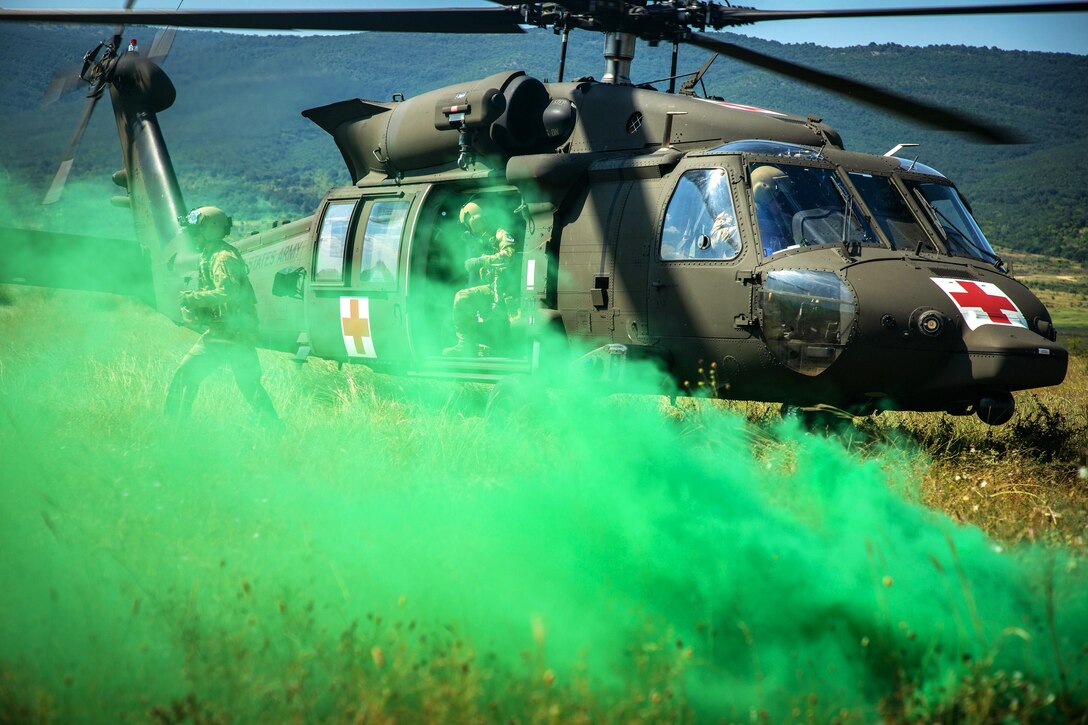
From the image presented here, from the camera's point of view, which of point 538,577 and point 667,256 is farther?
point 667,256

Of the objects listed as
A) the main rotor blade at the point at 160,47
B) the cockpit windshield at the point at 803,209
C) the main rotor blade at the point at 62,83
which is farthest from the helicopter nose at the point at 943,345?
the main rotor blade at the point at 62,83

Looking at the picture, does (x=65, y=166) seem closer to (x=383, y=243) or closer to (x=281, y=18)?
(x=383, y=243)

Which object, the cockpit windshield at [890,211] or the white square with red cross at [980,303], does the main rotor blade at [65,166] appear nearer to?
the cockpit windshield at [890,211]

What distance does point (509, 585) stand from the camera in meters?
3.77

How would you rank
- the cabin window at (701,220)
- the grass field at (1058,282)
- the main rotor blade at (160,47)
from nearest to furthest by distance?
the cabin window at (701,220) < the main rotor blade at (160,47) < the grass field at (1058,282)

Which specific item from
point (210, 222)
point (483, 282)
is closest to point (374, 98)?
point (483, 282)

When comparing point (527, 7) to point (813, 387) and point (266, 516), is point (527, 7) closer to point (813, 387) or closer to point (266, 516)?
point (813, 387)

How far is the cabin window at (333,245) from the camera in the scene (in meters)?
8.77

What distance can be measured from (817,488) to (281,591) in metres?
2.61

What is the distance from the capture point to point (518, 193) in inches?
316

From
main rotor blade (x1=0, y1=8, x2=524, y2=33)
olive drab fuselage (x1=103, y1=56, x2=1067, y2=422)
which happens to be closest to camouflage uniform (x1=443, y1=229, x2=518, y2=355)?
olive drab fuselage (x1=103, y1=56, x2=1067, y2=422)

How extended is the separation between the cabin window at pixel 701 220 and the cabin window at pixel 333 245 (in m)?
3.36

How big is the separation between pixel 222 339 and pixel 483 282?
2.13 metres

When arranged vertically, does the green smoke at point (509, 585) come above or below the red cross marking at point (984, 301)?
below
